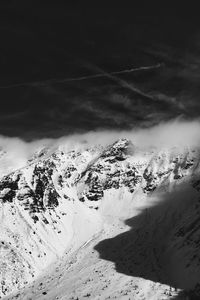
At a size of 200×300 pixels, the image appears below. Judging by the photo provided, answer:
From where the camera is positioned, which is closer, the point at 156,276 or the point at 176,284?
the point at 176,284

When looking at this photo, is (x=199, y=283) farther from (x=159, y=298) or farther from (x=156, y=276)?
(x=156, y=276)

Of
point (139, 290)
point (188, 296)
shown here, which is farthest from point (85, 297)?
point (188, 296)

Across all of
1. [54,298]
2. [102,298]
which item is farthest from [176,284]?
[54,298]

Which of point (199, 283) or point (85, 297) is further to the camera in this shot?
point (85, 297)

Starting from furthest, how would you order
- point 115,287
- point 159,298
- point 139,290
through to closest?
point 115,287
point 139,290
point 159,298

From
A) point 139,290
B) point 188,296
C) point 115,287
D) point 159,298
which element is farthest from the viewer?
point 115,287

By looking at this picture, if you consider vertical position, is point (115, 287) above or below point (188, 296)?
below

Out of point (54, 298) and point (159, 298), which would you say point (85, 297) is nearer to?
point (54, 298)

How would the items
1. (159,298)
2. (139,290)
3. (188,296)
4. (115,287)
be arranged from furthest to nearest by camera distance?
(115,287) → (139,290) → (159,298) → (188,296)

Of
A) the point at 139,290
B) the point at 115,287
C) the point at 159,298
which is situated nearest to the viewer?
the point at 159,298
